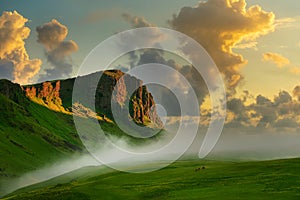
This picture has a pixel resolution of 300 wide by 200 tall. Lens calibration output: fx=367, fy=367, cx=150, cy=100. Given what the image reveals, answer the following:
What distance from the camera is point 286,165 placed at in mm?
90875

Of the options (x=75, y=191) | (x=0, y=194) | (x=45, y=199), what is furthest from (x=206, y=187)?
(x=0, y=194)

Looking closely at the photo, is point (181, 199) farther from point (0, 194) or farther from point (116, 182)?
point (0, 194)

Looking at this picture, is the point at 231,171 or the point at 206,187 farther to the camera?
the point at 231,171

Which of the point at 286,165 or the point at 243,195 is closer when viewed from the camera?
the point at 243,195

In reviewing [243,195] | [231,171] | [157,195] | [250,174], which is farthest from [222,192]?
[231,171]

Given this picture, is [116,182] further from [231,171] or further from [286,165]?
[286,165]

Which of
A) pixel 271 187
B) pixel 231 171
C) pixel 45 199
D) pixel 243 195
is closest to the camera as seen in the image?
pixel 243 195

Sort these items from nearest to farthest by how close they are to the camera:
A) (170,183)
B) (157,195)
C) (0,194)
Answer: (157,195), (170,183), (0,194)

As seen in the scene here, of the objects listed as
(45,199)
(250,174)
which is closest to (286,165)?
(250,174)

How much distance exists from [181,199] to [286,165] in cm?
3609

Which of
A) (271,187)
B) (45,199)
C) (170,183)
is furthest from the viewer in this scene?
(170,183)

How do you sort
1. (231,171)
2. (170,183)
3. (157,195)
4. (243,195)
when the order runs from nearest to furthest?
1. (243,195)
2. (157,195)
3. (170,183)
4. (231,171)

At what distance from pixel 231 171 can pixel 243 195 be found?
31805 mm

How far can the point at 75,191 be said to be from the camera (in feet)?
276
